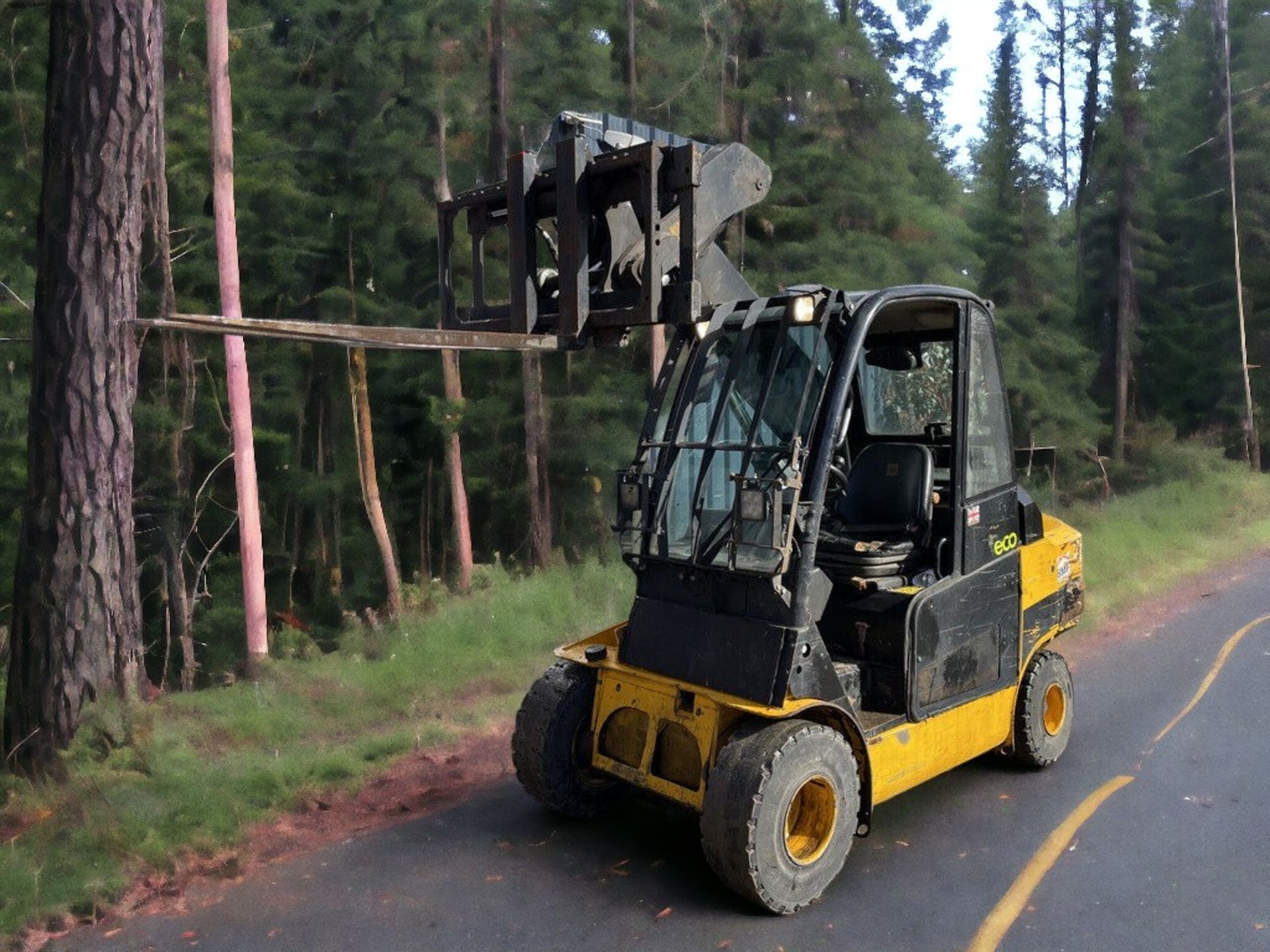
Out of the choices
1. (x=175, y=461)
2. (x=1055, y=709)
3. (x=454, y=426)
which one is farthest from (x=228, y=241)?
(x=1055, y=709)

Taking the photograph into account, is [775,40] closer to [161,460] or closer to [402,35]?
[402,35]

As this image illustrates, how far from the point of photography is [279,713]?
7957 mm

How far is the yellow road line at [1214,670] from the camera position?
7.58 meters

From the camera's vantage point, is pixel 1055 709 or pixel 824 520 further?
pixel 1055 709

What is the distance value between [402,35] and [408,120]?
4.85 ft

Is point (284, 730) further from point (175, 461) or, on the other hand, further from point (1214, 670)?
point (175, 461)

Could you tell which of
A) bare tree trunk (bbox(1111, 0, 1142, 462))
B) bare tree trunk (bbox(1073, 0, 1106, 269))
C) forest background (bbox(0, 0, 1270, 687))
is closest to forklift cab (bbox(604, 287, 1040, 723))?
forest background (bbox(0, 0, 1270, 687))

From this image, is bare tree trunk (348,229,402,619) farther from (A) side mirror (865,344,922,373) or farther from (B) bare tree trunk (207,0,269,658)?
(A) side mirror (865,344,922,373)

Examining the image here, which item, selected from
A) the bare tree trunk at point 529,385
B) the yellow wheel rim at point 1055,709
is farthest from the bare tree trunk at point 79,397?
the bare tree trunk at point 529,385

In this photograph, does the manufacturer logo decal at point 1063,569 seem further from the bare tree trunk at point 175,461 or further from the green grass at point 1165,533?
the bare tree trunk at point 175,461

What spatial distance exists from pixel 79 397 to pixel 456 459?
13.0m

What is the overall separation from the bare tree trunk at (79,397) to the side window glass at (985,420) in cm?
527

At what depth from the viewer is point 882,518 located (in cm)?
632

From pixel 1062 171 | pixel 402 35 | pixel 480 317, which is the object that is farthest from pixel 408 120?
pixel 1062 171
